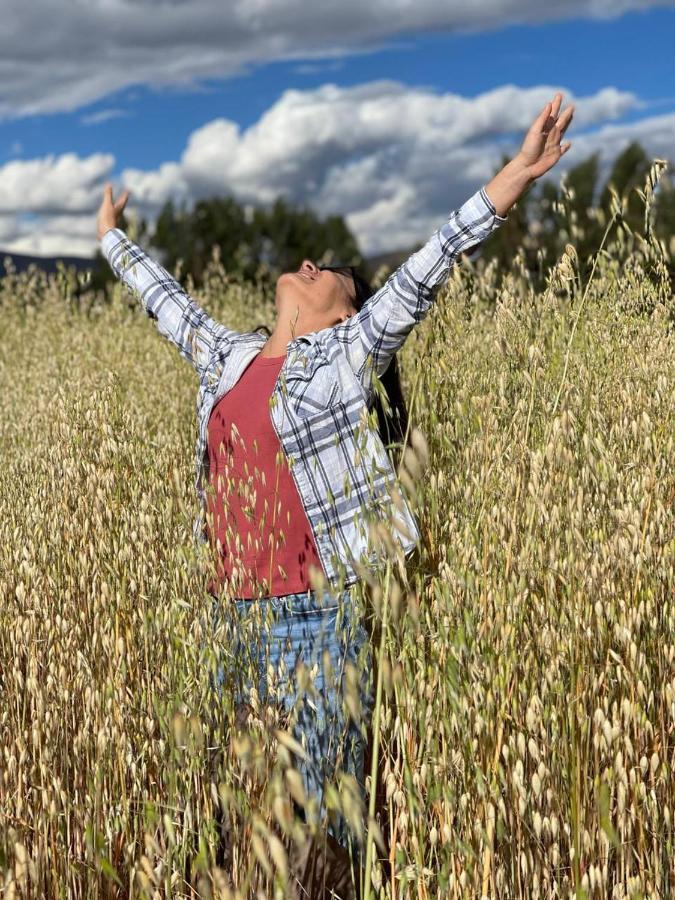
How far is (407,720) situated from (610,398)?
1270 mm

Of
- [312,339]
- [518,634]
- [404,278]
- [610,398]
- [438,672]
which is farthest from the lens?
[610,398]

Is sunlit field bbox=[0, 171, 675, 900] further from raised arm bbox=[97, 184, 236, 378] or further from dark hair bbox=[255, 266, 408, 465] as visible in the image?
raised arm bbox=[97, 184, 236, 378]

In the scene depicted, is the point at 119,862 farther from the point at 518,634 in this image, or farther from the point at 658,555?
the point at 658,555

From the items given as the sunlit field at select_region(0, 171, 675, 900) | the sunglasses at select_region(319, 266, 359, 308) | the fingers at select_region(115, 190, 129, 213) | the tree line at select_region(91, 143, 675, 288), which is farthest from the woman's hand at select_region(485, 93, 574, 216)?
the tree line at select_region(91, 143, 675, 288)

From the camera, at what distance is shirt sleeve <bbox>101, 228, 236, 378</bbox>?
307 centimetres

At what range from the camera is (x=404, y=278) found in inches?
90.4

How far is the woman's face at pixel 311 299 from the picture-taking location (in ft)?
8.96

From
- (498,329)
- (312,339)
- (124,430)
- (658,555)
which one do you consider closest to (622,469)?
(658,555)

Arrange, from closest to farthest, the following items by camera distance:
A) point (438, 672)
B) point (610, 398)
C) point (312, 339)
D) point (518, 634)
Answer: point (438, 672) < point (518, 634) < point (312, 339) < point (610, 398)

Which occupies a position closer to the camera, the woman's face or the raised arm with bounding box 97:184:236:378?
the woman's face

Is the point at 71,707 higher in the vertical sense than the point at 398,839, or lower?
higher

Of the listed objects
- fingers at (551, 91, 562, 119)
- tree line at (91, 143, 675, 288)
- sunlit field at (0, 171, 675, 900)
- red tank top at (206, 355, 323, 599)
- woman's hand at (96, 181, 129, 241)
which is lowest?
sunlit field at (0, 171, 675, 900)

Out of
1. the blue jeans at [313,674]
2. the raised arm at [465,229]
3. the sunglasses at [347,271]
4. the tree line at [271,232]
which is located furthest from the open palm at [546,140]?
the tree line at [271,232]

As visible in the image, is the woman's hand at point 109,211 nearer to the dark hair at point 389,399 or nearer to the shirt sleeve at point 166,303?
the shirt sleeve at point 166,303
